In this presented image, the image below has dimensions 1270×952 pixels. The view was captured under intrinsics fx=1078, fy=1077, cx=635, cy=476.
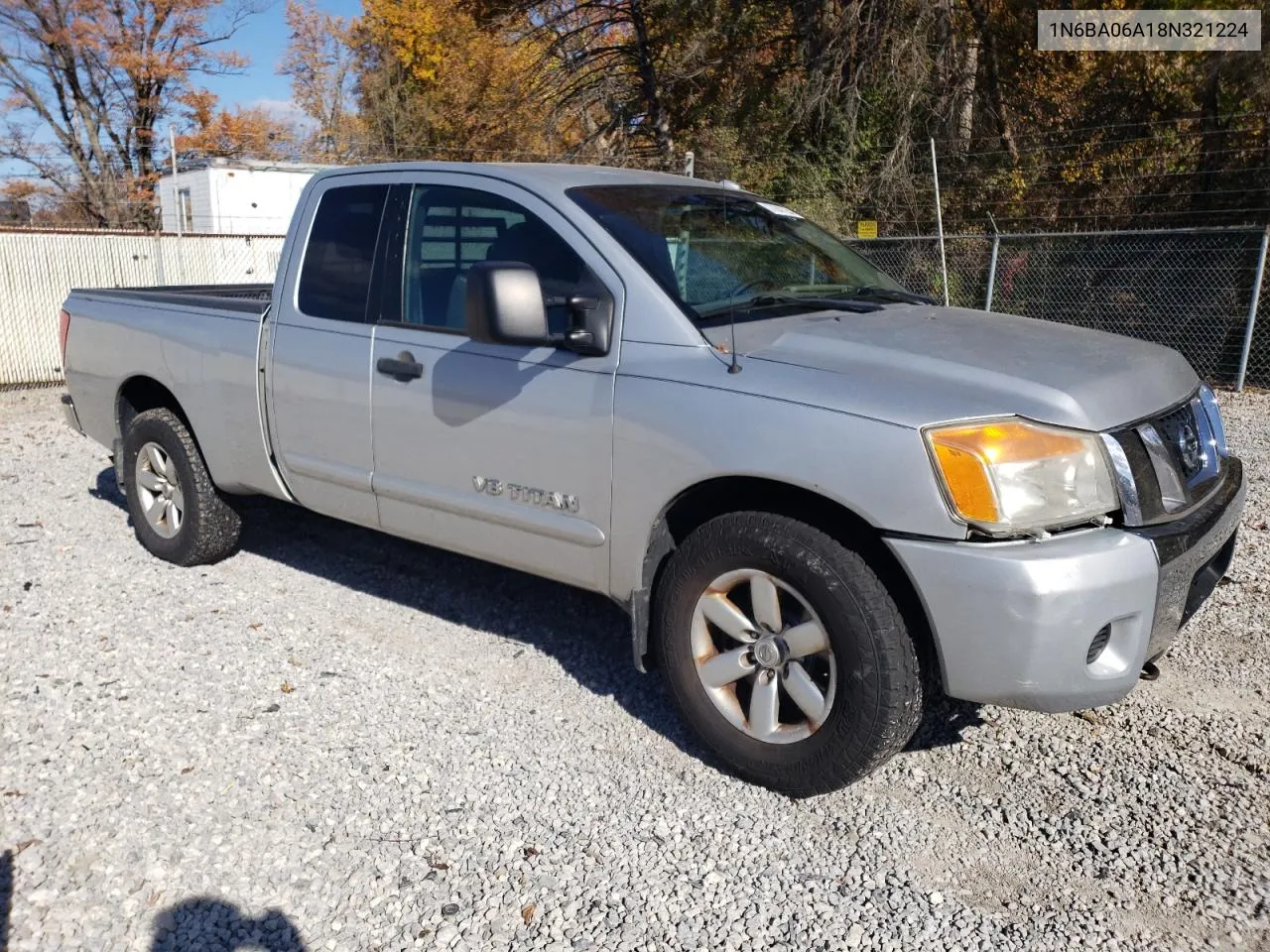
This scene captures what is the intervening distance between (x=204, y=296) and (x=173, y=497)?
3.40ft

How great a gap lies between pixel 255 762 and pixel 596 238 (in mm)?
2087

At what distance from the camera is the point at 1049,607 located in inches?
109

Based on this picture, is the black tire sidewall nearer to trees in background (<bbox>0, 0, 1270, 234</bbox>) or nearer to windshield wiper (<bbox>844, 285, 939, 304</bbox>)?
windshield wiper (<bbox>844, 285, 939, 304</bbox>)

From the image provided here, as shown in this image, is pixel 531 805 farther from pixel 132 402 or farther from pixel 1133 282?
pixel 1133 282

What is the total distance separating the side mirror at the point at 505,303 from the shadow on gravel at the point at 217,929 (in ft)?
5.91

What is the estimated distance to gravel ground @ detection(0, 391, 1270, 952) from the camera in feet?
9.12

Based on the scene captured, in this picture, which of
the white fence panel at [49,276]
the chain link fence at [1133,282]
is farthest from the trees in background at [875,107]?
the white fence panel at [49,276]

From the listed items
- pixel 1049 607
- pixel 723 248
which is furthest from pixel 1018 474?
pixel 723 248

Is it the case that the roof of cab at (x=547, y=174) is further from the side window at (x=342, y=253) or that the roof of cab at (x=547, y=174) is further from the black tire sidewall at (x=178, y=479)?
the black tire sidewall at (x=178, y=479)

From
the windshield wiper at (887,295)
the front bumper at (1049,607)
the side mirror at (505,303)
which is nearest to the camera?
the front bumper at (1049,607)

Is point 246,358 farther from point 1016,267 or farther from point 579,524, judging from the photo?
point 1016,267

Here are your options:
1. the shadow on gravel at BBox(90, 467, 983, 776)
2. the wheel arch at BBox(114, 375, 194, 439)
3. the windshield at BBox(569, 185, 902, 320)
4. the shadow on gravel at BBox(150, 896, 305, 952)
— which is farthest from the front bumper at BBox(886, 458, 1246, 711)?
the wheel arch at BBox(114, 375, 194, 439)

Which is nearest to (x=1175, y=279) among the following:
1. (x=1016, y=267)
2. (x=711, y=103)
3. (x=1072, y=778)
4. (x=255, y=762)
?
(x=1016, y=267)

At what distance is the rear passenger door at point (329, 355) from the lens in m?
4.30
